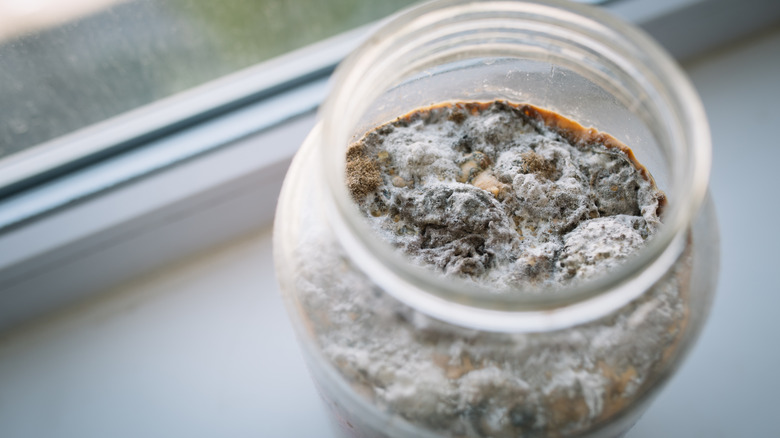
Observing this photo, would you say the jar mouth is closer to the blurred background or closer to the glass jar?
the glass jar

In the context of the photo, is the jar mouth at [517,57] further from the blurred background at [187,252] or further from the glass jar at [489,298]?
the blurred background at [187,252]

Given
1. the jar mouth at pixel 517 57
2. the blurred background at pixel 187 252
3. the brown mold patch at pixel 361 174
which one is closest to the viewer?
the jar mouth at pixel 517 57

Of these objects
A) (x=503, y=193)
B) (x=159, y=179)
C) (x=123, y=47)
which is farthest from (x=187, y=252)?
(x=503, y=193)

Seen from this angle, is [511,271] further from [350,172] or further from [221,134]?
[221,134]

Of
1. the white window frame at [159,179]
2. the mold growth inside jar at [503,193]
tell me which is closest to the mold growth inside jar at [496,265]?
the mold growth inside jar at [503,193]

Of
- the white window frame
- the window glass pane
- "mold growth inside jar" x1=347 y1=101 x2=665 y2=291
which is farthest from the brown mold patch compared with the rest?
the window glass pane

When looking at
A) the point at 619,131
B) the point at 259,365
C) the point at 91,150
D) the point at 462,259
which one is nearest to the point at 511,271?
the point at 462,259
